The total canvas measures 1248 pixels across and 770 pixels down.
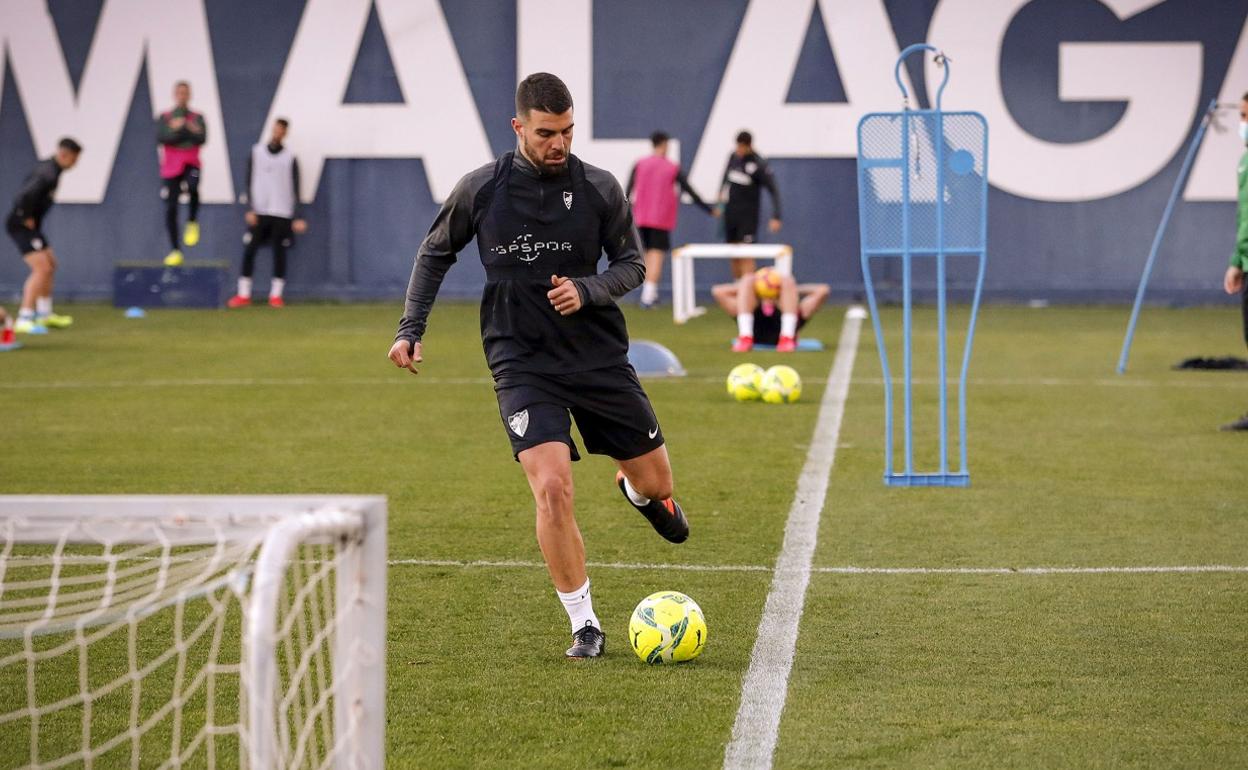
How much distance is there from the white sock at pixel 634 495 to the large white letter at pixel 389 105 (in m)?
19.1

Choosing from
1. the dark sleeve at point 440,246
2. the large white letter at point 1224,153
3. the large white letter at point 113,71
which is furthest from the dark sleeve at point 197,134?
the dark sleeve at point 440,246

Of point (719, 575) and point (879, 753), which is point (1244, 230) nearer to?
point (719, 575)

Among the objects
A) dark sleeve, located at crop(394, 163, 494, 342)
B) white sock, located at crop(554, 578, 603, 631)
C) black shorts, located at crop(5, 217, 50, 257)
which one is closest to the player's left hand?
dark sleeve, located at crop(394, 163, 494, 342)

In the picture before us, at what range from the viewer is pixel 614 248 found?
6141 mm

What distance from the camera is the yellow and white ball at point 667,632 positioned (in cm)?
570

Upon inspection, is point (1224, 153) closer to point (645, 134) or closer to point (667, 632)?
point (645, 134)

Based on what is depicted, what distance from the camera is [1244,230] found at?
11.3 m

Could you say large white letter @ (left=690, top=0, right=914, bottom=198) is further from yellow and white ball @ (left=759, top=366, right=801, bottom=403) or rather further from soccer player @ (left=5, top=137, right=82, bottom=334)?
yellow and white ball @ (left=759, top=366, right=801, bottom=403)

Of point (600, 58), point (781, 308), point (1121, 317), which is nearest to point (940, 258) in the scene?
point (781, 308)

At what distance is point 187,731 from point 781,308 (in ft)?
42.7

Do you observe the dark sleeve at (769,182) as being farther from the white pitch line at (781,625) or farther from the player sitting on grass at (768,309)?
the white pitch line at (781,625)

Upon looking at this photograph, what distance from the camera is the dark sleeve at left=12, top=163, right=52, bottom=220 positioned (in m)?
18.9

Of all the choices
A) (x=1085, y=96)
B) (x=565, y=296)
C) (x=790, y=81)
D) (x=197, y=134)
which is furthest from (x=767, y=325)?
(x=565, y=296)

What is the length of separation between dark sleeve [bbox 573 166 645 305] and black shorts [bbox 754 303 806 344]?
11610 mm
